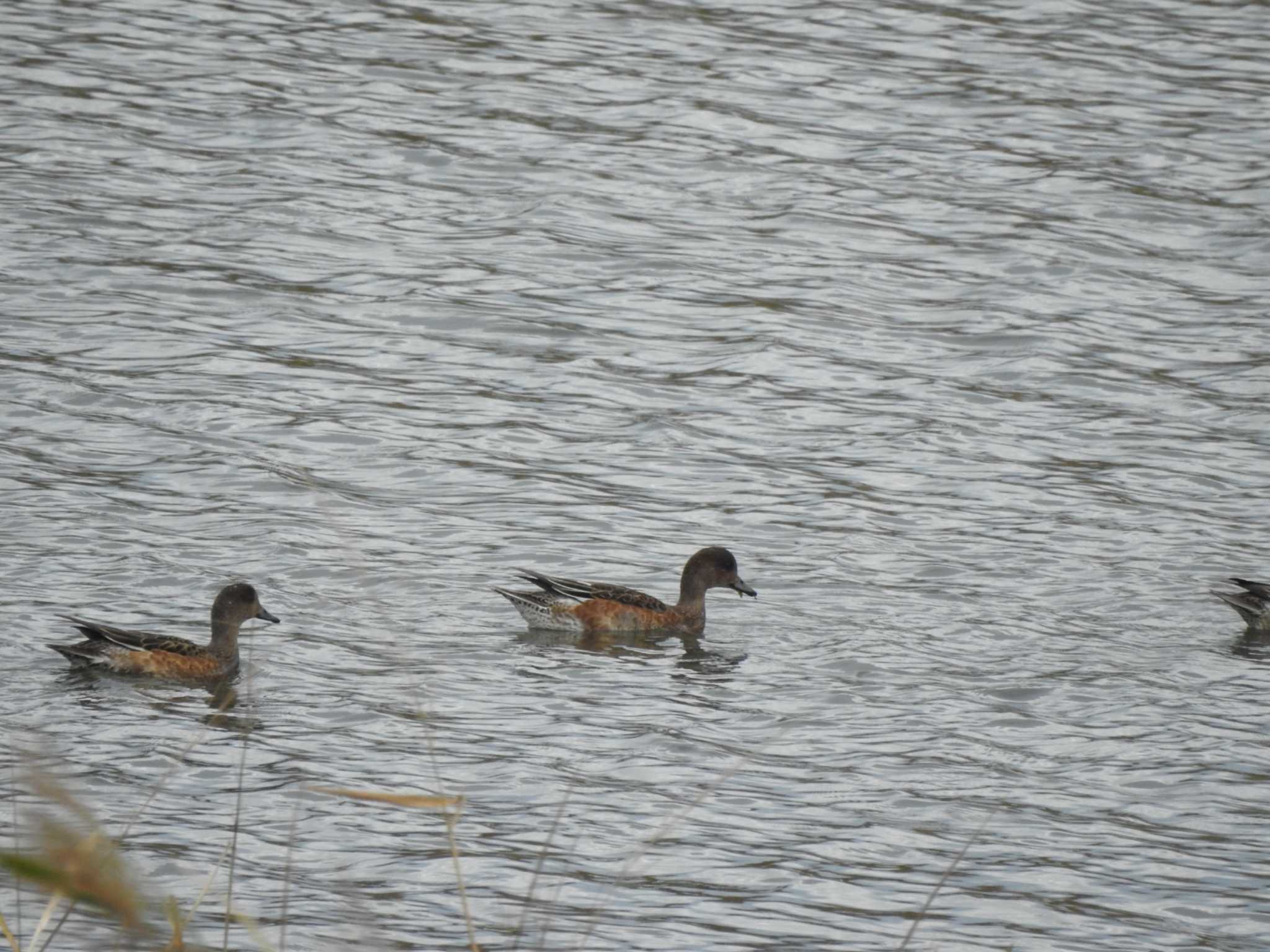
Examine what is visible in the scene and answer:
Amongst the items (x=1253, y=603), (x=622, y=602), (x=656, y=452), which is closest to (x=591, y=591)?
(x=622, y=602)

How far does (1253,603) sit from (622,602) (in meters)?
3.97

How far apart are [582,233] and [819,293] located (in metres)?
2.64

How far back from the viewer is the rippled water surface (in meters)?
8.45

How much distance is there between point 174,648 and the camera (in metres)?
10.4

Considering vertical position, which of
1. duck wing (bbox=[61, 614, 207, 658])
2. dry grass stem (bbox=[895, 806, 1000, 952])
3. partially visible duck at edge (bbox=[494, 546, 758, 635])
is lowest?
partially visible duck at edge (bbox=[494, 546, 758, 635])

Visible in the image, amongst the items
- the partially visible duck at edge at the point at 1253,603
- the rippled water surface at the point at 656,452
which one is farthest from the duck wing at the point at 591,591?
the partially visible duck at edge at the point at 1253,603

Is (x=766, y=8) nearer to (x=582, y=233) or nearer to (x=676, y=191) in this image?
(x=676, y=191)

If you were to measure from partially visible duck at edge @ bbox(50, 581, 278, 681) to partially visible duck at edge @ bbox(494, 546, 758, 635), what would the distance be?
166 centimetres

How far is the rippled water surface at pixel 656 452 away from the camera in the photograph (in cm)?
845

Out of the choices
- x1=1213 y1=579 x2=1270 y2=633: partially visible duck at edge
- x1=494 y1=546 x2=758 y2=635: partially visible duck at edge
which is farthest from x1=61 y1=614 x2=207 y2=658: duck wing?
x1=1213 y1=579 x2=1270 y2=633: partially visible duck at edge

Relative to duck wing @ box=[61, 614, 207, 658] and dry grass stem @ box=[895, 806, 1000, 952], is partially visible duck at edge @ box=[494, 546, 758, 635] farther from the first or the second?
dry grass stem @ box=[895, 806, 1000, 952]

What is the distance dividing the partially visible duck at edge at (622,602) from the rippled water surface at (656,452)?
0.15 metres

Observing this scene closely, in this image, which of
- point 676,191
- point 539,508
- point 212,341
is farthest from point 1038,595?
point 676,191

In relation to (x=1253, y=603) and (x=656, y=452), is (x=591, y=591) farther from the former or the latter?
(x=1253, y=603)
